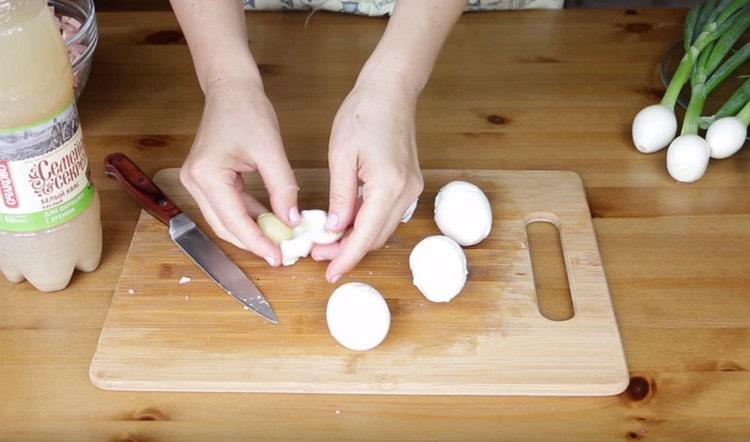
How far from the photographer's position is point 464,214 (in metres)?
1.18

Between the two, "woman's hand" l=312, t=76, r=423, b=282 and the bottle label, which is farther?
"woman's hand" l=312, t=76, r=423, b=282

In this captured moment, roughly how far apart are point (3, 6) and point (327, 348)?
1.79ft

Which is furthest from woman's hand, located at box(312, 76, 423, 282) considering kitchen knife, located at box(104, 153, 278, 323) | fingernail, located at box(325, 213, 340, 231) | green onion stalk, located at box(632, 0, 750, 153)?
green onion stalk, located at box(632, 0, 750, 153)

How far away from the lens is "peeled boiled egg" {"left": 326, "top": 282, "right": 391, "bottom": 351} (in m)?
1.05

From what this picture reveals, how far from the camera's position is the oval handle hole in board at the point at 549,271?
117 centimetres

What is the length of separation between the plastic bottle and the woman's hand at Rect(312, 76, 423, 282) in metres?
0.32

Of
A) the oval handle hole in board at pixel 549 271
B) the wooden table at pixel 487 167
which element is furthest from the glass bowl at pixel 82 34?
the oval handle hole in board at pixel 549 271

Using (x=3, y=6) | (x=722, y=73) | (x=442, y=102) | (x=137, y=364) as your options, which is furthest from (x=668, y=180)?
(x=3, y=6)

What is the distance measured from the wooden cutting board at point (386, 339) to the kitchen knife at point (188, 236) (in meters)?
0.01

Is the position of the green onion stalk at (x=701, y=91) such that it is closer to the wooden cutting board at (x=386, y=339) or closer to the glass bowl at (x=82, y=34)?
the wooden cutting board at (x=386, y=339)

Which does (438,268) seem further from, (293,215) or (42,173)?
(42,173)

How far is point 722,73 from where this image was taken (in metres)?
1.43

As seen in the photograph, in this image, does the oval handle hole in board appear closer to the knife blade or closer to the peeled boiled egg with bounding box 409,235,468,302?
the peeled boiled egg with bounding box 409,235,468,302

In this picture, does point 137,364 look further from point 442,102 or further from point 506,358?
point 442,102
